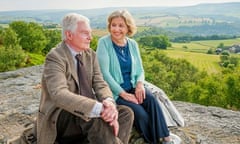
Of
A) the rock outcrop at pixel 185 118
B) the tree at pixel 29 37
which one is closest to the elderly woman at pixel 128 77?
the rock outcrop at pixel 185 118

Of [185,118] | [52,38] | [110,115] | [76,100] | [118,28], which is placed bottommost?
[52,38]

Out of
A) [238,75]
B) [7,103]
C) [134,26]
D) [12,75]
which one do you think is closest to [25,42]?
[238,75]

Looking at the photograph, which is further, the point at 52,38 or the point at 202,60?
the point at 202,60

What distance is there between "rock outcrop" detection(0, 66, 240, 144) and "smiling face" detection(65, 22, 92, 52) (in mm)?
1729

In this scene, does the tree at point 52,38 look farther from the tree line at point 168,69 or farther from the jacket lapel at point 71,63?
the jacket lapel at point 71,63

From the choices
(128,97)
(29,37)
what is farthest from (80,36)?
(29,37)

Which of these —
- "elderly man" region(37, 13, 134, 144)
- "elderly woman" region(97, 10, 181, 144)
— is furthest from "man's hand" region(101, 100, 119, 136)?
"elderly woman" region(97, 10, 181, 144)

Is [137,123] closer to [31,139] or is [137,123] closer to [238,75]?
[31,139]

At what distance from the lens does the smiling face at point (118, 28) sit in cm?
445

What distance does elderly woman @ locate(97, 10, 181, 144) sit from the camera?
14.3ft

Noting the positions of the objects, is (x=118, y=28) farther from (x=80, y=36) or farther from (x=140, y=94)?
(x=80, y=36)

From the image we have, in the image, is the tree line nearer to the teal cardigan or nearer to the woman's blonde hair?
the teal cardigan

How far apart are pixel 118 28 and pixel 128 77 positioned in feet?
2.31

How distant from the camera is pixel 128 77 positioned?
4727 mm
